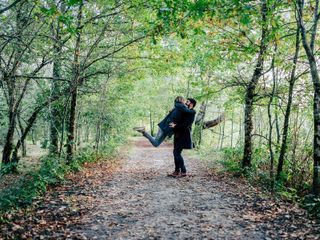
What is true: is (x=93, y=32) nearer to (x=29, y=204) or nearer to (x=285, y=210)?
(x=29, y=204)

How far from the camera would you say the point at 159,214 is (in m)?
6.04

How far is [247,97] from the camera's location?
10.0 m

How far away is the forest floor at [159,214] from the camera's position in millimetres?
5027

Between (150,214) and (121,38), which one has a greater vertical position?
(121,38)

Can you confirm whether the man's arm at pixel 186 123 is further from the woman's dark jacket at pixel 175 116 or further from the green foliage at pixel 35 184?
the green foliage at pixel 35 184

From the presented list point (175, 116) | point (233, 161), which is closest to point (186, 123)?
point (175, 116)

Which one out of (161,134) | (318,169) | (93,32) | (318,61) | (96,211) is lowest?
(96,211)

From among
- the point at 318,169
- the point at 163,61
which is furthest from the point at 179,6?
the point at 163,61

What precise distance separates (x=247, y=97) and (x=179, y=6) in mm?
5102

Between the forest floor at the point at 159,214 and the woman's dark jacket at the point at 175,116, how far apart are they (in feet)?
5.51

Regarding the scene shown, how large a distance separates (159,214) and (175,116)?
3903 mm

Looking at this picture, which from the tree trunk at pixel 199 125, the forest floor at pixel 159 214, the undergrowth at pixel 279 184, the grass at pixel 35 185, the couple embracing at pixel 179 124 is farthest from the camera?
the tree trunk at pixel 199 125

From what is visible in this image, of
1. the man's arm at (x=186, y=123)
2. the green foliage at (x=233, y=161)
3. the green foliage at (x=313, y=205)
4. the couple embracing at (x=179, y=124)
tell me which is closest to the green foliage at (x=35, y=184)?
the couple embracing at (x=179, y=124)

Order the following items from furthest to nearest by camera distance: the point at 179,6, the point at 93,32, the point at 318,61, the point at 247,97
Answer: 1. the point at 93,32
2. the point at 247,97
3. the point at 318,61
4. the point at 179,6
